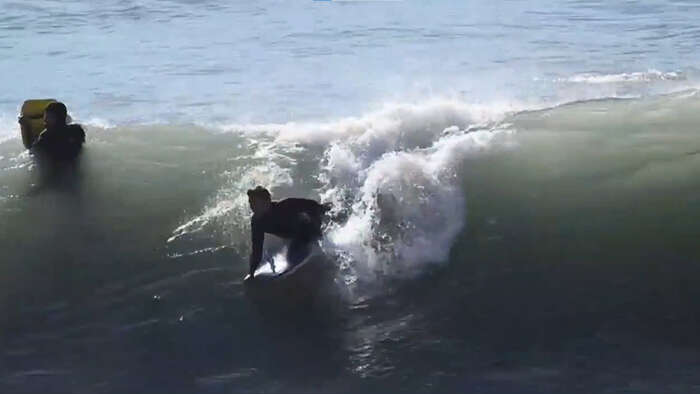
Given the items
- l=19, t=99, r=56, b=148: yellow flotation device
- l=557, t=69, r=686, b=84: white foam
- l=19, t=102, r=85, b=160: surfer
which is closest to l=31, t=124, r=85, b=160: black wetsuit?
l=19, t=102, r=85, b=160: surfer

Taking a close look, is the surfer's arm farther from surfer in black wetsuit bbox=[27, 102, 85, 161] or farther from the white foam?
the white foam

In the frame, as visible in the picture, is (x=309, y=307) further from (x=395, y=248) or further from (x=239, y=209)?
(x=239, y=209)

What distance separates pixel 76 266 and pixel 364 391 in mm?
2950

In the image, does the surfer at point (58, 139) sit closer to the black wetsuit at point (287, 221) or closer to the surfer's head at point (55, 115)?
the surfer's head at point (55, 115)

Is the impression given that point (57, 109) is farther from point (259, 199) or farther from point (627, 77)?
point (627, 77)

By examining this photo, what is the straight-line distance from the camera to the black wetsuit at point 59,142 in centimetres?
1016

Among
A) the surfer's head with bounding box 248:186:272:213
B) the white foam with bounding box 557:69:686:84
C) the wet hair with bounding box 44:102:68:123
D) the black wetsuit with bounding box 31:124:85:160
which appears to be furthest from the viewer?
the white foam with bounding box 557:69:686:84

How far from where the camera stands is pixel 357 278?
7.86 metres

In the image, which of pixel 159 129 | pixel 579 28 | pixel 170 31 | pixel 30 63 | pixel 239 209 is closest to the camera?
pixel 239 209

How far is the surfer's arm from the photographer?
7.80 m

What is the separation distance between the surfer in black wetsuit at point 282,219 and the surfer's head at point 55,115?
283 centimetres

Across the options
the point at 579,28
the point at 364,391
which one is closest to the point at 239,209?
the point at 364,391

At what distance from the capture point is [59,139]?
33.6 feet

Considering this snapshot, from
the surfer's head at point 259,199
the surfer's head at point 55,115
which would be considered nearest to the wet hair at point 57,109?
the surfer's head at point 55,115
